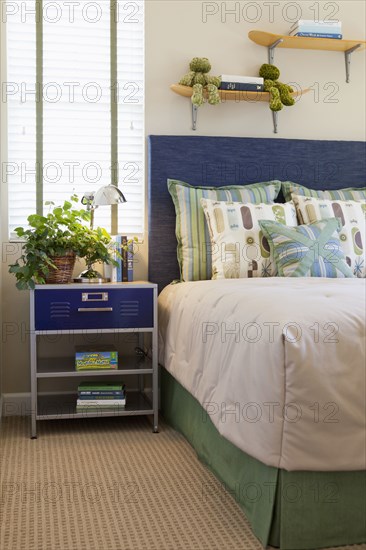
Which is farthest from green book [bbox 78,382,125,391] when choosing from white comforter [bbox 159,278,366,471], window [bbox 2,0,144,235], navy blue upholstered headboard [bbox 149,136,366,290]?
white comforter [bbox 159,278,366,471]

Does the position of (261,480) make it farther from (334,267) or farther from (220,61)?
(220,61)

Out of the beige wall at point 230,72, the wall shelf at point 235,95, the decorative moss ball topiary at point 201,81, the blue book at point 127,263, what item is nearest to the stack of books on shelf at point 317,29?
the beige wall at point 230,72

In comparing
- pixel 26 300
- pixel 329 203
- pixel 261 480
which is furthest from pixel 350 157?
pixel 261 480

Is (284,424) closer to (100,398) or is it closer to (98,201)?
(100,398)

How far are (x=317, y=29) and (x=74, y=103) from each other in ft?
4.46

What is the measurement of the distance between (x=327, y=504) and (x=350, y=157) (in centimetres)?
240

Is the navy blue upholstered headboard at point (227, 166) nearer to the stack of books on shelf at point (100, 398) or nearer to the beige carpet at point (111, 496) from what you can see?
the stack of books on shelf at point (100, 398)

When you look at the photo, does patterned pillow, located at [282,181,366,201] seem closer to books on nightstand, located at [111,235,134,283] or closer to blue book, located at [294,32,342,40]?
blue book, located at [294,32,342,40]

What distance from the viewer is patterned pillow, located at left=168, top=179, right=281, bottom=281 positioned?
3350mm

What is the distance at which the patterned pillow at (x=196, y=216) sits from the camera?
335cm

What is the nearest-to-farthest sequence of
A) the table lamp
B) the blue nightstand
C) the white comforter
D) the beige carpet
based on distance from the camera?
the white comforter, the beige carpet, the blue nightstand, the table lamp

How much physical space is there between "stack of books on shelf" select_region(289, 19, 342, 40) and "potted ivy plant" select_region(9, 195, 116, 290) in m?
1.51

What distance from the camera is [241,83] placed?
347 centimetres

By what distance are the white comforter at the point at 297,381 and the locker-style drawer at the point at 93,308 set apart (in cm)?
98
